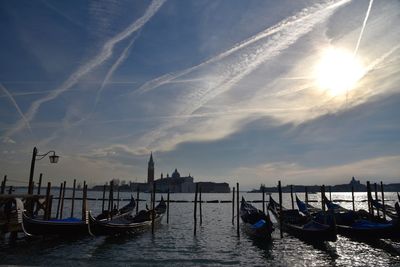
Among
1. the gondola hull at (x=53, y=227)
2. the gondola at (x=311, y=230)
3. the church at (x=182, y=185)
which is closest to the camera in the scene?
the gondola hull at (x=53, y=227)

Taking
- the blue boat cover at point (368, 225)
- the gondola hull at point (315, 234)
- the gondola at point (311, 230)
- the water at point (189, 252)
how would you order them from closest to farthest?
1. the water at point (189, 252)
2. the gondola hull at point (315, 234)
3. the gondola at point (311, 230)
4. the blue boat cover at point (368, 225)

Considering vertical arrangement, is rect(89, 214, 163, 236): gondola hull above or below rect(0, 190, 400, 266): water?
above

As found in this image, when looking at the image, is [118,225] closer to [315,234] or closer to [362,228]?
[315,234]

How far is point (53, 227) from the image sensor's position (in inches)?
Result: 599

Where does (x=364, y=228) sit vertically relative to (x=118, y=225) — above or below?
above

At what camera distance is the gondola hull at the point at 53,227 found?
14.5 metres

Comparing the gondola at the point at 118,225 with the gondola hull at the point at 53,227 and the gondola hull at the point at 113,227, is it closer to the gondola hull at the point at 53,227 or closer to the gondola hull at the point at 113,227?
the gondola hull at the point at 113,227

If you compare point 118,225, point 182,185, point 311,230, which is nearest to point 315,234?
point 311,230

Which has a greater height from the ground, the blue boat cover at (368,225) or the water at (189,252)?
the blue boat cover at (368,225)

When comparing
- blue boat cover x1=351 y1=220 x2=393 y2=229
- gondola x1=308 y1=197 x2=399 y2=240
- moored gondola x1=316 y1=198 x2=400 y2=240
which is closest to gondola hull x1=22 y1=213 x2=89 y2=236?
gondola x1=308 y1=197 x2=399 y2=240

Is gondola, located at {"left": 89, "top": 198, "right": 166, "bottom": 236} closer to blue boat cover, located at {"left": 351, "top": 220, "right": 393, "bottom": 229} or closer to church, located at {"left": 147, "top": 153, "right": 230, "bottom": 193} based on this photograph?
blue boat cover, located at {"left": 351, "top": 220, "right": 393, "bottom": 229}

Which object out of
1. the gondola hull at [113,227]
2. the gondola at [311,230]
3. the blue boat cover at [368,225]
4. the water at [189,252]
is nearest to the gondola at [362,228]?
the blue boat cover at [368,225]

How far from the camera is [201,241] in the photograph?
1742 centimetres

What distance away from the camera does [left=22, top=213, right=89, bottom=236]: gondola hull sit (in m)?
14.5
